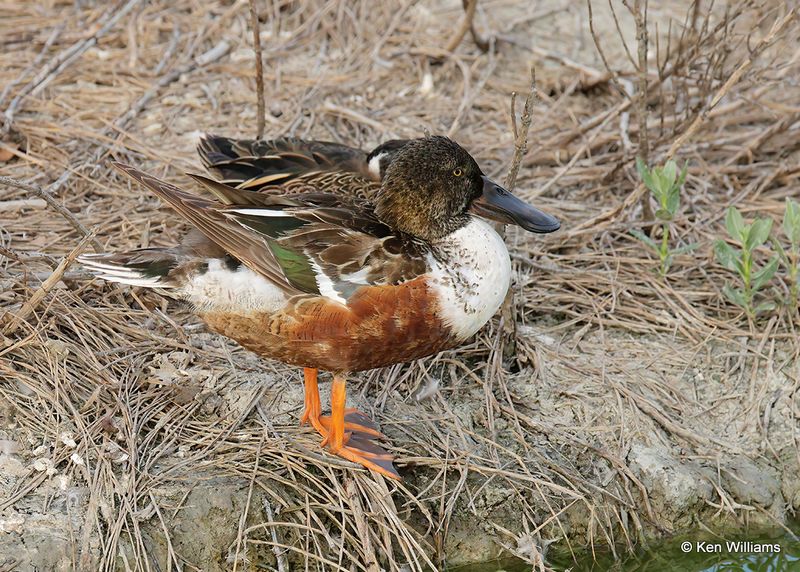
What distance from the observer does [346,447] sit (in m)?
3.69

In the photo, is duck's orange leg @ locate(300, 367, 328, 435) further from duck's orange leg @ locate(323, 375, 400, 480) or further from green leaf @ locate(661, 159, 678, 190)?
green leaf @ locate(661, 159, 678, 190)

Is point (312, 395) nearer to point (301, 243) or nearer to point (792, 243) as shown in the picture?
point (301, 243)

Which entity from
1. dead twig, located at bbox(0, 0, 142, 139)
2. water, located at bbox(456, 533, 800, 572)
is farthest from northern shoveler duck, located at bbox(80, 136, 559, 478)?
dead twig, located at bbox(0, 0, 142, 139)

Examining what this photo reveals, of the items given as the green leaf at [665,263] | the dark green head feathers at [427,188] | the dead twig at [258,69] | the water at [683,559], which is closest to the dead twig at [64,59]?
the dead twig at [258,69]

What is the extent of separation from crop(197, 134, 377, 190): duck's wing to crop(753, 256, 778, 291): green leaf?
1.91 metres

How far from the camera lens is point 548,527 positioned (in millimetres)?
3771

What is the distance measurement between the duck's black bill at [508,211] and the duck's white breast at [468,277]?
0.14m

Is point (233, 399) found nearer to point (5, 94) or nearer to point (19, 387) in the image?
point (19, 387)

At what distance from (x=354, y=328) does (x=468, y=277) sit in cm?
45

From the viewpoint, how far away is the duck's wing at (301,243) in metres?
3.42

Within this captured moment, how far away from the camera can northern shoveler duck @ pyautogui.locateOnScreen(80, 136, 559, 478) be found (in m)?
3.42

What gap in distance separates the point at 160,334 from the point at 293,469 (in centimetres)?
100

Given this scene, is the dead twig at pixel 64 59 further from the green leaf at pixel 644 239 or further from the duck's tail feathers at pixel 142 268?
the green leaf at pixel 644 239

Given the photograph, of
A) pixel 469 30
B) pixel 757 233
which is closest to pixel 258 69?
pixel 469 30
